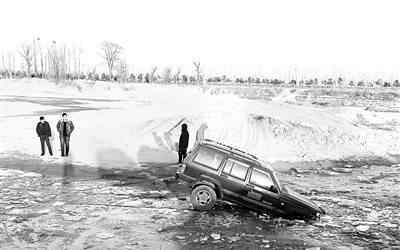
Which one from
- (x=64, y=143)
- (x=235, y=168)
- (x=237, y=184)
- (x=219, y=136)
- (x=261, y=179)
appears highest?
(x=235, y=168)

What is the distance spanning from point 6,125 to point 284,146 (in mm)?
17206

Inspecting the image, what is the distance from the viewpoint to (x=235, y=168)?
10633 millimetres

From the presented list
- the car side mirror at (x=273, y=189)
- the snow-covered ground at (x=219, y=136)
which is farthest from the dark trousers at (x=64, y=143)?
the car side mirror at (x=273, y=189)

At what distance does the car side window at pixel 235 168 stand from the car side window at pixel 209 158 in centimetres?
23

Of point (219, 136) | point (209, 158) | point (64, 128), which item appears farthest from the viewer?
point (219, 136)

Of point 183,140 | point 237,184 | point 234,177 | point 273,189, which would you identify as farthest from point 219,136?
point 273,189

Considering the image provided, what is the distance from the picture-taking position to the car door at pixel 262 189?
33.9 ft

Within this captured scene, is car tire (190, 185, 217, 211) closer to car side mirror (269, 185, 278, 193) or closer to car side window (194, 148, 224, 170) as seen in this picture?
car side window (194, 148, 224, 170)

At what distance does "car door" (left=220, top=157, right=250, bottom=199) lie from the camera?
10445 millimetres

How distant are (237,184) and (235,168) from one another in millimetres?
A: 436

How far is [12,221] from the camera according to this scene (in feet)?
31.4

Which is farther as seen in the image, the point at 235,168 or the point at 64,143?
the point at 64,143

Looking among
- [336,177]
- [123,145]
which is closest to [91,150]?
[123,145]

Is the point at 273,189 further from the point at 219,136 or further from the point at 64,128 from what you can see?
the point at 219,136
